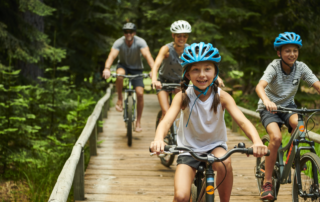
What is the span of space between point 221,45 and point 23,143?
27.0ft

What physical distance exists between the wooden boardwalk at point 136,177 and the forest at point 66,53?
0.89 metres

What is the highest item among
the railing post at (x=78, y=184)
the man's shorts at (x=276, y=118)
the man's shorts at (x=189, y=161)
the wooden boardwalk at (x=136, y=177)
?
the man's shorts at (x=276, y=118)

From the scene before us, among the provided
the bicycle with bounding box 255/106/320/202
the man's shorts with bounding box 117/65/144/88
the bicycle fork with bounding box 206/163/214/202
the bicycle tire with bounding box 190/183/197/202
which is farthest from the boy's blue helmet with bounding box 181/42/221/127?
the man's shorts with bounding box 117/65/144/88

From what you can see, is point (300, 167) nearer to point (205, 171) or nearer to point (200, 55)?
point (205, 171)

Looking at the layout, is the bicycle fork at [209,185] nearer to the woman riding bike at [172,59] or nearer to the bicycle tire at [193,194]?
the bicycle tire at [193,194]

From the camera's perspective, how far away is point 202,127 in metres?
3.29

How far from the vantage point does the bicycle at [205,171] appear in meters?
2.61

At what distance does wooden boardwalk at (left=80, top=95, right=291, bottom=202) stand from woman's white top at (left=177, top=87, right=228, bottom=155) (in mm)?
1916

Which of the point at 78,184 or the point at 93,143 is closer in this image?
the point at 78,184

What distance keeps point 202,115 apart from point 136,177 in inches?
120

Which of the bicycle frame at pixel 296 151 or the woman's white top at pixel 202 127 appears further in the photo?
the bicycle frame at pixel 296 151

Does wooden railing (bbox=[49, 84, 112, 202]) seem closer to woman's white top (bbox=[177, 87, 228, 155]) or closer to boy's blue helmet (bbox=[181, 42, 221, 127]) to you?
woman's white top (bbox=[177, 87, 228, 155])

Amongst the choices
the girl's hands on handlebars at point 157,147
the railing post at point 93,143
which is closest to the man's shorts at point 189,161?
the girl's hands on handlebars at point 157,147

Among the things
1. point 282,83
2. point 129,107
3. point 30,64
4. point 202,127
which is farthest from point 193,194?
point 30,64
